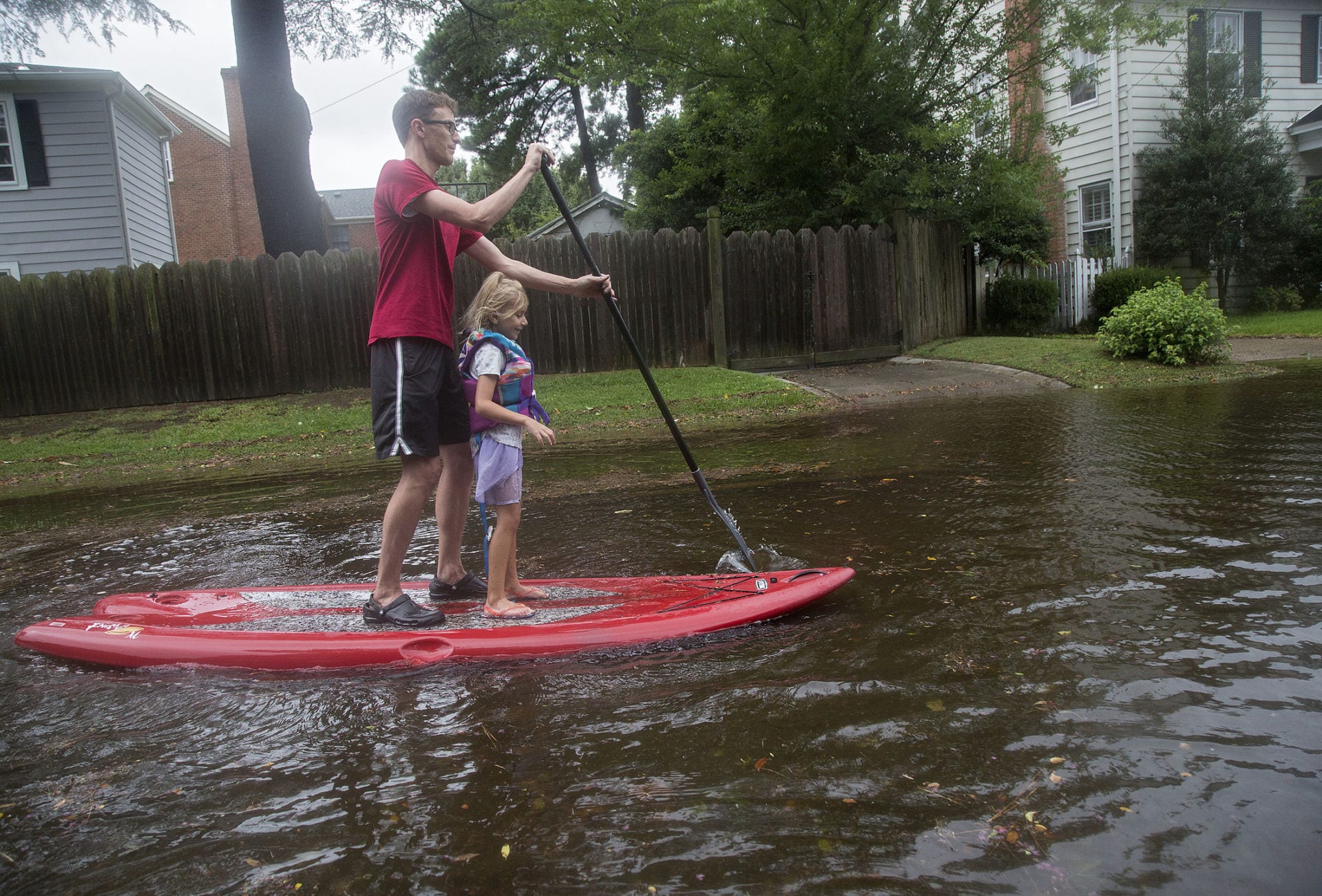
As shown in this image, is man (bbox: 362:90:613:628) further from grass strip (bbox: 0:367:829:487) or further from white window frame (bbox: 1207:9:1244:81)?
white window frame (bbox: 1207:9:1244:81)

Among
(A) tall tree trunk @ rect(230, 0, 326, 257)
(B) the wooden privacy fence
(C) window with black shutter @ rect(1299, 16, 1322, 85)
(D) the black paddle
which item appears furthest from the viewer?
(C) window with black shutter @ rect(1299, 16, 1322, 85)

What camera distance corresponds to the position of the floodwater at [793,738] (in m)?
2.02

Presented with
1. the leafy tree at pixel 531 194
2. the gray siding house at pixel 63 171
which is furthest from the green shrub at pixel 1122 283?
the leafy tree at pixel 531 194

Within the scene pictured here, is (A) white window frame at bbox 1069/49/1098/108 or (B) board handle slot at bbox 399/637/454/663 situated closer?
(B) board handle slot at bbox 399/637/454/663

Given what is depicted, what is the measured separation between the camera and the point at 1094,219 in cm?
1909

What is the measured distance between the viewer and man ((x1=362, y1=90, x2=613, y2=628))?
354 cm

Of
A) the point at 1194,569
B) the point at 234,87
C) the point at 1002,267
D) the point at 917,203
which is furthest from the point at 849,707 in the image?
the point at 234,87

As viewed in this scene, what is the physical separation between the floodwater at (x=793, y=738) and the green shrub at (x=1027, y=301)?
465 inches

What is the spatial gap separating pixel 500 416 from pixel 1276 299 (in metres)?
18.8

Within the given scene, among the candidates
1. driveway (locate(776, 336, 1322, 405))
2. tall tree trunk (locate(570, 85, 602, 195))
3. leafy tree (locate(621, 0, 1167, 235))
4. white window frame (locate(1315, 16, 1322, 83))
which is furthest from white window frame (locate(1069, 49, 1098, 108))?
tall tree trunk (locate(570, 85, 602, 195))

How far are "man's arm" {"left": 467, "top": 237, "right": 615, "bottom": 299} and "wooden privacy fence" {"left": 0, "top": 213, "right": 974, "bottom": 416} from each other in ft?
29.8

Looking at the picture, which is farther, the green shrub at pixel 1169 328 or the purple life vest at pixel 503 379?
the green shrub at pixel 1169 328

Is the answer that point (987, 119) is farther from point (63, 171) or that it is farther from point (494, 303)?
point (63, 171)

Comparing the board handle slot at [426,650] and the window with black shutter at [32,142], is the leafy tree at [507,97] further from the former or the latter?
the board handle slot at [426,650]
